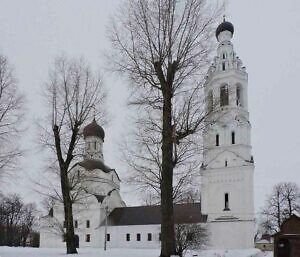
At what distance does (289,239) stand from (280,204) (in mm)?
39641

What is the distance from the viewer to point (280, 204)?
66312 mm

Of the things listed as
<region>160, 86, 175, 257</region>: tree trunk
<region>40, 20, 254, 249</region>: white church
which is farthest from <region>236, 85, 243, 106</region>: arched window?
<region>160, 86, 175, 257</region>: tree trunk

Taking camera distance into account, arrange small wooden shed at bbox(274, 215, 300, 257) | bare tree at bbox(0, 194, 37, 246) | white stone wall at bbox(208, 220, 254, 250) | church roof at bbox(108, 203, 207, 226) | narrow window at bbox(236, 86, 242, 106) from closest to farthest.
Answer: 1. small wooden shed at bbox(274, 215, 300, 257)
2. white stone wall at bbox(208, 220, 254, 250)
3. narrow window at bbox(236, 86, 242, 106)
4. church roof at bbox(108, 203, 207, 226)
5. bare tree at bbox(0, 194, 37, 246)

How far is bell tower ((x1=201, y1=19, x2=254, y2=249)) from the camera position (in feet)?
161

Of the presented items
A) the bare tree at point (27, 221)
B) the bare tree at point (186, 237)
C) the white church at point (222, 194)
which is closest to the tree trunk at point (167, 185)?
the bare tree at point (186, 237)

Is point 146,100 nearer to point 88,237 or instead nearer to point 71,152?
point 71,152

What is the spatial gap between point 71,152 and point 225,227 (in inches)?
1267

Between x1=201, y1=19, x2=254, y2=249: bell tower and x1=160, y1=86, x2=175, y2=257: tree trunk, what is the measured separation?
34.6m

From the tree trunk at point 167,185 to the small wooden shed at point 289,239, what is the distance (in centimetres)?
1707

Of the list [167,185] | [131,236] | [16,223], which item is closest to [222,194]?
[131,236]

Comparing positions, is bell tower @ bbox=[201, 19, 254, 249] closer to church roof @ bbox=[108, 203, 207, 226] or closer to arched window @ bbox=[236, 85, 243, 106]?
arched window @ bbox=[236, 85, 243, 106]

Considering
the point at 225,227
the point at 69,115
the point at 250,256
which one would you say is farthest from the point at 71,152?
the point at 225,227

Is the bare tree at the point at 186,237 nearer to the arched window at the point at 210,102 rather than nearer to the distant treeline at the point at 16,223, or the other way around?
the arched window at the point at 210,102

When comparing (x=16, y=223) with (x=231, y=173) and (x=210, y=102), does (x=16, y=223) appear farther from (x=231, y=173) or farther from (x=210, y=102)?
(x=210, y=102)
